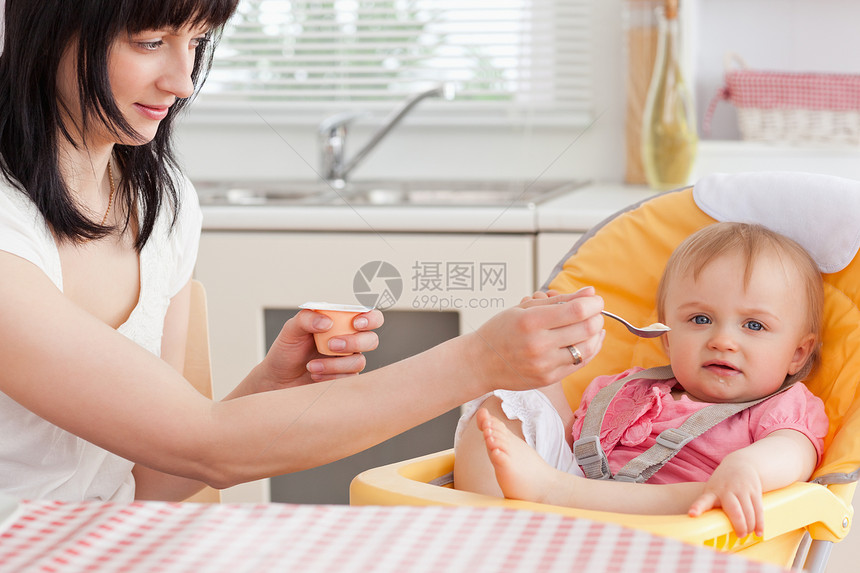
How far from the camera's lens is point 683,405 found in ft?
3.47

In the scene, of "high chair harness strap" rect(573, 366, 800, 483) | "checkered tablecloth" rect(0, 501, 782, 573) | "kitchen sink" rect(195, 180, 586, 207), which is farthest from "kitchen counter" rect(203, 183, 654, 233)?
"checkered tablecloth" rect(0, 501, 782, 573)

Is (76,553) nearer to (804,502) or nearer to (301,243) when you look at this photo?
(804,502)

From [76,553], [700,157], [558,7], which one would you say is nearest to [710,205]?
[76,553]

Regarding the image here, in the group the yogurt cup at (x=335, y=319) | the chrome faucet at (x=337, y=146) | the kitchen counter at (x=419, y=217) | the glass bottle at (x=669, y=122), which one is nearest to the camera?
the yogurt cup at (x=335, y=319)

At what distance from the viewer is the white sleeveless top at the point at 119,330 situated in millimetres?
868

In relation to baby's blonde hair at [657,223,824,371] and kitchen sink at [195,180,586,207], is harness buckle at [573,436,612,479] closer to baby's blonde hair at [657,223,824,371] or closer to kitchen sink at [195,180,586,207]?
baby's blonde hair at [657,223,824,371]

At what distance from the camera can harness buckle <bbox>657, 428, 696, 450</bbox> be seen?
995 millimetres

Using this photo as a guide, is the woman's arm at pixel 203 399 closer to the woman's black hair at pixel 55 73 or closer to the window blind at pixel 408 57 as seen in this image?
the woman's black hair at pixel 55 73

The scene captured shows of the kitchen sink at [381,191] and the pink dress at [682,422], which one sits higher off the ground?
the kitchen sink at [381,191]

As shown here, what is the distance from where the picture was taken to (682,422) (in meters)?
1.04

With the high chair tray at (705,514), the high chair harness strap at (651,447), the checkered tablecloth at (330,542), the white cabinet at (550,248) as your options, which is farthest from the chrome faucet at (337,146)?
the checkered tablecloth at (330,542)

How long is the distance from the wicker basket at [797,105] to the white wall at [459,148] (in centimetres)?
29

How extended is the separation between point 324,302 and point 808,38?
1678 mm

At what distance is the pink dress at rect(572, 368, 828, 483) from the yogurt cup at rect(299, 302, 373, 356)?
1.15 ft
